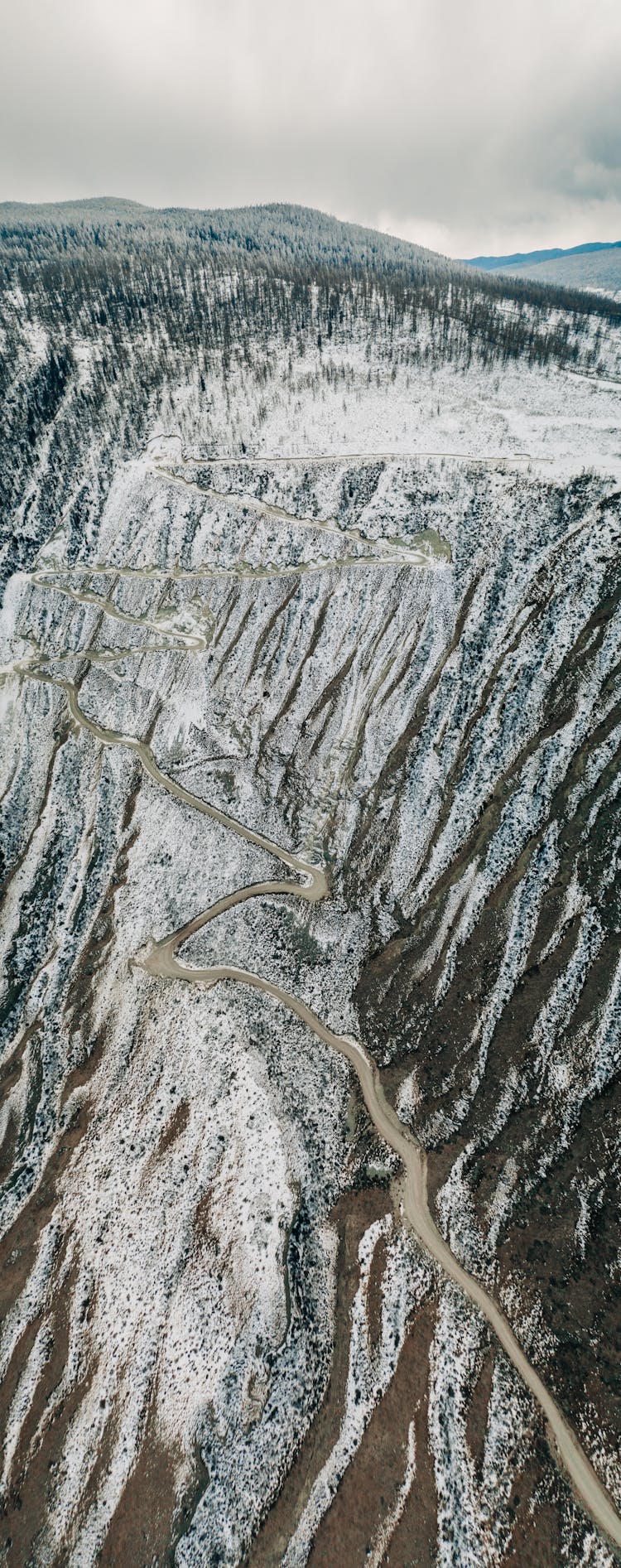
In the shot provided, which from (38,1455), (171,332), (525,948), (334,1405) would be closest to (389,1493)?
(334,1405)

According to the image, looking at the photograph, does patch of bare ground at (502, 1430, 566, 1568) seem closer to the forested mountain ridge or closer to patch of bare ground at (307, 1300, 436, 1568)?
patch of bare ground at (307, 1300, 436, 1568)

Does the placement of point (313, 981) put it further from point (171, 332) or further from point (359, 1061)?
point (171, 332)

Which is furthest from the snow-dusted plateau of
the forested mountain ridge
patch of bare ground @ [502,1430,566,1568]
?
the forested mountain ridge

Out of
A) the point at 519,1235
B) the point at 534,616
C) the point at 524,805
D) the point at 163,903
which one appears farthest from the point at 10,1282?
the point at 534,616

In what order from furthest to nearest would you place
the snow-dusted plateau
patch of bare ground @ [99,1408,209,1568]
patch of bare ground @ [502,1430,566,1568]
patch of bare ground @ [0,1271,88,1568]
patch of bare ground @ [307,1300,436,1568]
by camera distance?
the snow-dusted plateau
patch of bare ground @ [0,1271,88,1568]
patch of bare ground @ [99,1408,209,1568]
patch of bare ground @ [307,1300,436,1568]
patch of bare ground @ [502,1430,566,1568]

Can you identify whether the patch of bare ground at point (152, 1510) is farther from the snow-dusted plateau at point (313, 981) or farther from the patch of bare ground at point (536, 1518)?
the patch of bare ground at point (536, 1518)

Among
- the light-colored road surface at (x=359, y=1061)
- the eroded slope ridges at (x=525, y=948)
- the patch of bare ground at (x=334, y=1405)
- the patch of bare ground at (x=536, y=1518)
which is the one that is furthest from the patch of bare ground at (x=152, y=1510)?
the eroded slope ridges at (x=525, y=948)
